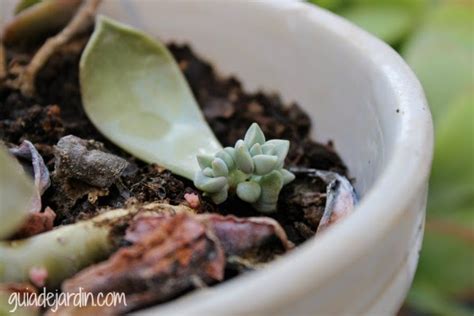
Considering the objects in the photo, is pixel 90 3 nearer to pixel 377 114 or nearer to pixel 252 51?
pixel 252 51

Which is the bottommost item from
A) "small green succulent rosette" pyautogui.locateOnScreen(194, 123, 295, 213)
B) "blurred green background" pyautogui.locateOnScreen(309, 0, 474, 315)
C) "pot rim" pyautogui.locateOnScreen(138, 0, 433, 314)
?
"blurred green background" pyautogui.locateOnScreen(309, 0, 474, 315)

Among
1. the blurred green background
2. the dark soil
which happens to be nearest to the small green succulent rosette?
the dark soil

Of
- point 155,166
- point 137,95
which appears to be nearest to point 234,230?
point 155,166

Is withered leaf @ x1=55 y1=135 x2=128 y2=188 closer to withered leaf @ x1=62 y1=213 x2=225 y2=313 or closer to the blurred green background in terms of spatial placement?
withered leaf @ x1=62 y1=213 x2=225 y2=313

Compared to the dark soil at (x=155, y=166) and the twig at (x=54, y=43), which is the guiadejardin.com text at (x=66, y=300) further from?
the twig at (x=54, y=43)

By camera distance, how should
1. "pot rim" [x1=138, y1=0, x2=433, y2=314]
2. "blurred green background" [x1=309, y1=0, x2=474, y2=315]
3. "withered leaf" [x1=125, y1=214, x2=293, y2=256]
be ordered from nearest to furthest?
"pot rim" [x1=138, y1=0, x2=433, y2=314] < "withered leaf" [x1=125, y1=214, x2=293, y2=256] < "blurred green background" [x1=309, y1=0, x2=474, y2=315]

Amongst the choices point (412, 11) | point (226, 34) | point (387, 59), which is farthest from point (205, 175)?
point (412, 11)

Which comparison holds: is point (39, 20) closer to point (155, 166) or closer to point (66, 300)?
point (155, 166)
